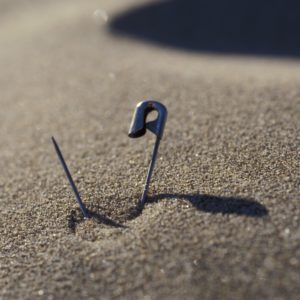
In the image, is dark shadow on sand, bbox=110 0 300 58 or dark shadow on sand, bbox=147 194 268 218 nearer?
dark shadow on sand, bbox=147 194 268 218

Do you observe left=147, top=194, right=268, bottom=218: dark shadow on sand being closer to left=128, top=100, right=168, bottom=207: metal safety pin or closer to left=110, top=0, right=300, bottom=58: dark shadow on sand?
left=128, top=100, right=168, bottom=207: metal safety pin

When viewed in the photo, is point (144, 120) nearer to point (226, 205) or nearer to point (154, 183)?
point (154, 183)

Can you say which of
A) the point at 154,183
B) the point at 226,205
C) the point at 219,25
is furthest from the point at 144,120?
the point at 219,25

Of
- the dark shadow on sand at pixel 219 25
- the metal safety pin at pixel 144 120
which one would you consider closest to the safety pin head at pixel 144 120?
the metal safety pin at pixel 144 120

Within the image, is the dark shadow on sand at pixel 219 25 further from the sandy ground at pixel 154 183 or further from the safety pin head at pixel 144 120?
the safety pin head at pixel 144 120

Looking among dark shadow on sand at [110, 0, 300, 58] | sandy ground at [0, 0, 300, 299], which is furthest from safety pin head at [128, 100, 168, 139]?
dark shadow on sand at [110, 0, 300, 58]
